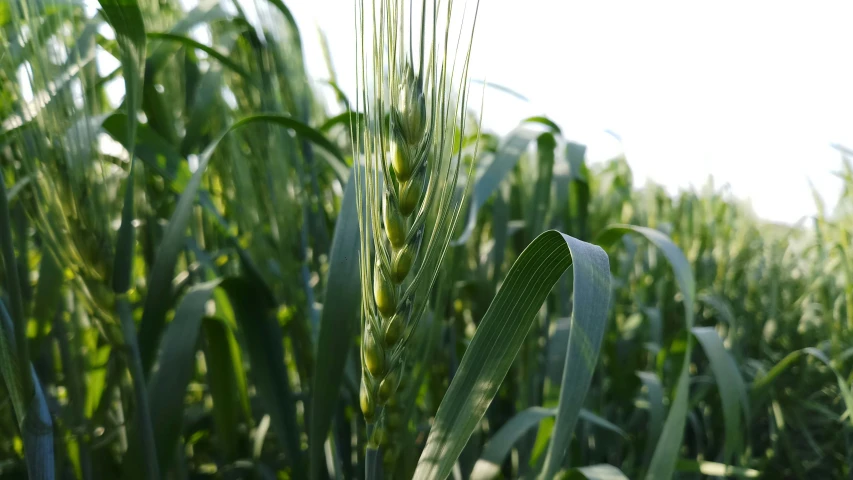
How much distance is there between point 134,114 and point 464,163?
513 millimetres

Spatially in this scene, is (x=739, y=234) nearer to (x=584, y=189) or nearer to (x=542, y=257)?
(x=584, y=189)

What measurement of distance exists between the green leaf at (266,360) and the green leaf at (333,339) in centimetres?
11

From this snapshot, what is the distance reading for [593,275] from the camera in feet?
1.12

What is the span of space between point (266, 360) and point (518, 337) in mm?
326

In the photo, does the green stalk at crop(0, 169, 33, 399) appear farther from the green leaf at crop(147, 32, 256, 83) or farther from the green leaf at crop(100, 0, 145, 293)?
the green leaf at crop(147, 32, 256, 83)

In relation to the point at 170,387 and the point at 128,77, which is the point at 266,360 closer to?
the point at 170,387

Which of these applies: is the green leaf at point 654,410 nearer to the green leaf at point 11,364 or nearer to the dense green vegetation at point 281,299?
the dense green vegetation at point 281,299

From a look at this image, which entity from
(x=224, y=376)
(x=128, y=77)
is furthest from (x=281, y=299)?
(x=128, y=77)

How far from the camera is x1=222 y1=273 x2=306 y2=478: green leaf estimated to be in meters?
0.58

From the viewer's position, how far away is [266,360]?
23.5 inches

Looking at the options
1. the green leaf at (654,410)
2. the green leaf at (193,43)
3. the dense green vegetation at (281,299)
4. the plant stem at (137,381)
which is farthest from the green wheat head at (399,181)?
the green leaf at (654,410)

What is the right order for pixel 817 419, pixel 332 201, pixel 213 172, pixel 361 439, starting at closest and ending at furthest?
pixel 361 439
pixel 213 172
pixel 332 201
pixel 817 419

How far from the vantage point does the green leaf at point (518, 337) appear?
324 millimetres

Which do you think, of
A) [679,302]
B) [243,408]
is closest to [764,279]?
[679,302]
